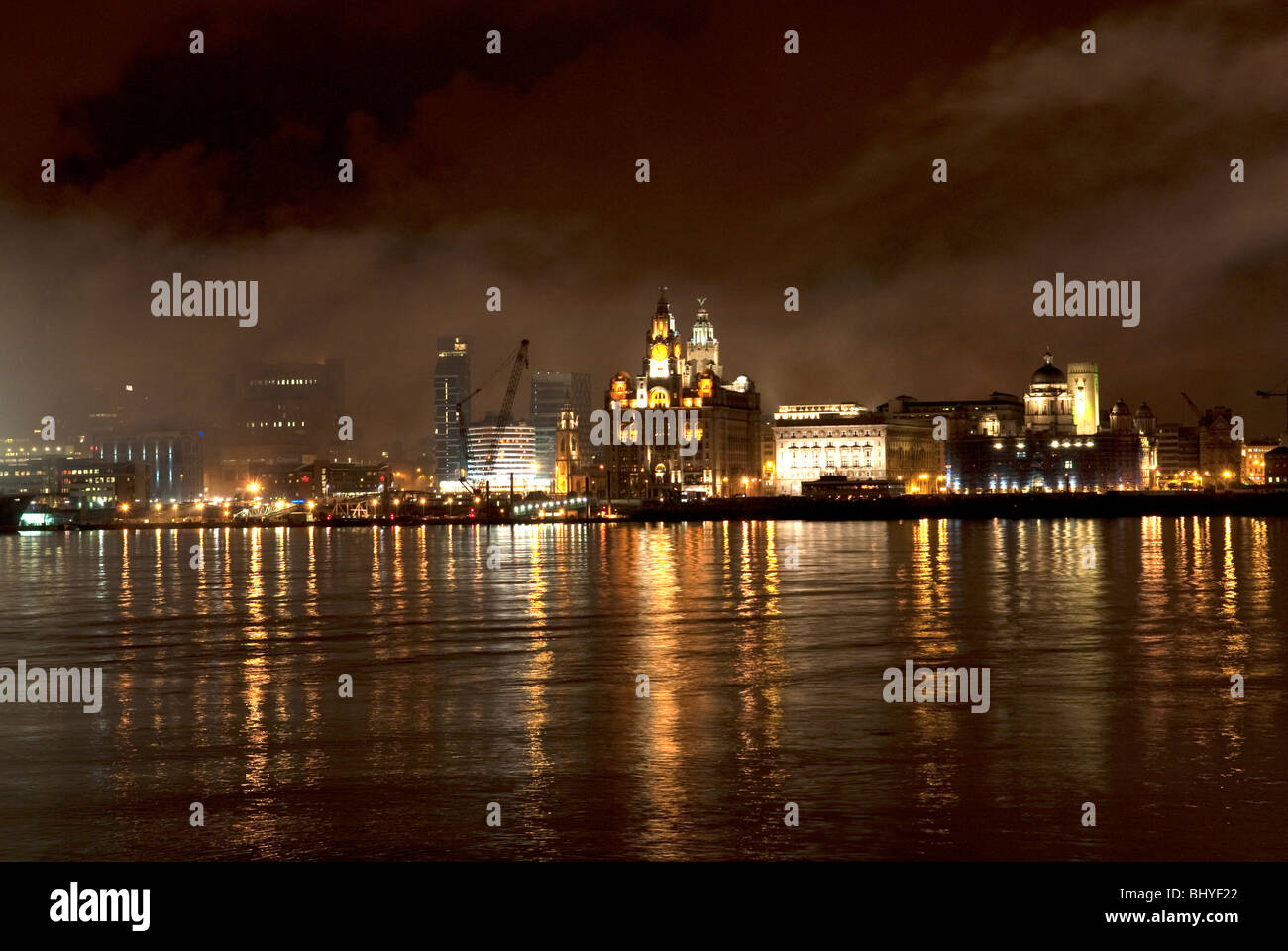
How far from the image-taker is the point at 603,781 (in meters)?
16.5

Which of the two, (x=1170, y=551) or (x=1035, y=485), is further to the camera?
(x=1035, y=485)

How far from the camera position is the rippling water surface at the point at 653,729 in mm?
14305

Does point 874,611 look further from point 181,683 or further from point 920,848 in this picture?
point 920,848

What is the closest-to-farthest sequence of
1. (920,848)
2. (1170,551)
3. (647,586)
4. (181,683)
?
1. (920,848)
2. (181,683)
3. (647,586)
4. (1170,551)

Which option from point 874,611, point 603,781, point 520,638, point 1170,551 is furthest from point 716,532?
point 603,781

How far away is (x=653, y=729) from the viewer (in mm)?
19938

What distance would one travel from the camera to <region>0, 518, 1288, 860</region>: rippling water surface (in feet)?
46.9

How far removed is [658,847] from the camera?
1367 centimetres

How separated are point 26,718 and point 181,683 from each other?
3.84 meters
